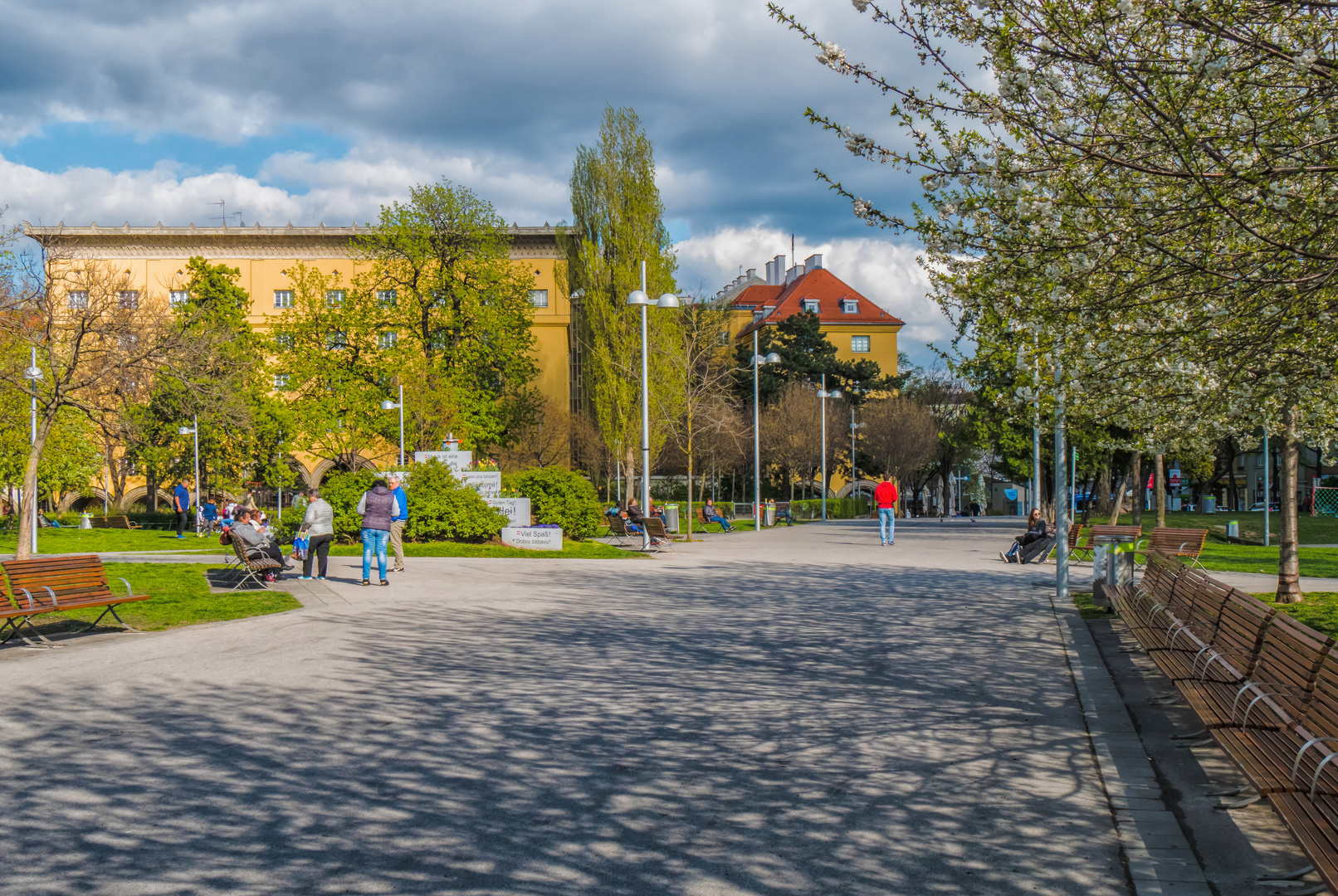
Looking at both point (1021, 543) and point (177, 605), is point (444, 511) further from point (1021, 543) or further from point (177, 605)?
point (1021, 543)

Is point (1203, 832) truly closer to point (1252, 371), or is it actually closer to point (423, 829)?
point (423, 829)

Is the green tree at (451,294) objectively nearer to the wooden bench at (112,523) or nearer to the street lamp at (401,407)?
the street lamp at (401,407)

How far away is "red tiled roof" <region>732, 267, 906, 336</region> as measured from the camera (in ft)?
289

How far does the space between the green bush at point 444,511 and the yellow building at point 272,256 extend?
38427mm

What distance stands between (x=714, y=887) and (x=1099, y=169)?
482 centimetres

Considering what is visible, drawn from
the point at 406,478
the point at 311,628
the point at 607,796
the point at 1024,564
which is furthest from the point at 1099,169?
the point at 406,478

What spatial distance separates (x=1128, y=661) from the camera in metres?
9.43

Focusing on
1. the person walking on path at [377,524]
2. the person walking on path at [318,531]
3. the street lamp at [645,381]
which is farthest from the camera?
the street lamp at [645,381]

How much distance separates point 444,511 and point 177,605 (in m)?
10.6

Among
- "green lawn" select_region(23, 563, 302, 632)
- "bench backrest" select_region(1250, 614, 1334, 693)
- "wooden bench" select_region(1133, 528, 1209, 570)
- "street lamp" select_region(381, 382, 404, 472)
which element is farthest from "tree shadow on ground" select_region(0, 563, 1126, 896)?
"street lamp" select_region(381, 382, 404, 472)

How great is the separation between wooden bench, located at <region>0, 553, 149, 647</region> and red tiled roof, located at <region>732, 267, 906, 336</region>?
74.3m

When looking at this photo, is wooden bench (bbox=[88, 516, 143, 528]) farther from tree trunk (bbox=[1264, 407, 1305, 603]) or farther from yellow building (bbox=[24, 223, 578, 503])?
tree trunk (bbox=[1264, 407, 1305, 603])

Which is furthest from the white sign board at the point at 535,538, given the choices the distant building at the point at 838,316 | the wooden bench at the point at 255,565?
the distant building at the point at 838,316

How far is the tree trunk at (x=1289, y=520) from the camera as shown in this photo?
46.1 ft
